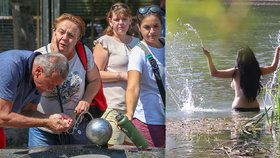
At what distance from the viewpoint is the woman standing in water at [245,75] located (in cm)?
418

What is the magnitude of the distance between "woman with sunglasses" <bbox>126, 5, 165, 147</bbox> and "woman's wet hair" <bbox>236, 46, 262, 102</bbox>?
1.59 feet

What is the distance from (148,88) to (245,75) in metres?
0.62

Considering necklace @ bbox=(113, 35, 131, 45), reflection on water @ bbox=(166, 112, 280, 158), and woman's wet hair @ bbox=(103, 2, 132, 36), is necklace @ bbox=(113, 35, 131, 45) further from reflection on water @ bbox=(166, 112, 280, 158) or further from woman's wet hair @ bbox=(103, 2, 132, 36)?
reflection on water @ bbox=(166, 112, 280, 158)

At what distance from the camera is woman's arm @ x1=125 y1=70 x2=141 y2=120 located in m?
4.02

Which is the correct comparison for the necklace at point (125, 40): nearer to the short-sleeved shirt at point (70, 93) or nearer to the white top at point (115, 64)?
the white top at point (115, 64)

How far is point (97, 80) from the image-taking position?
4066 millimetres

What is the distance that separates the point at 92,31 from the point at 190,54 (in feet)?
2.71

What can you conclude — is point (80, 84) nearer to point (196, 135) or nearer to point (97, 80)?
point (97, 80)

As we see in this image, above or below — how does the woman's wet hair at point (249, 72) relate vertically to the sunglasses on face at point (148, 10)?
below

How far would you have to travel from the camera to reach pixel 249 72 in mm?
4227

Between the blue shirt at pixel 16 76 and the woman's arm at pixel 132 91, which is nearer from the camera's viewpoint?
the blue shirt at pixel 16 76

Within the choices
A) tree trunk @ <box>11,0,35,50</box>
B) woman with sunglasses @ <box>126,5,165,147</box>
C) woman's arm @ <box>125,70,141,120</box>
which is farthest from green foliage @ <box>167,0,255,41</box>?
tree trunk @ <box>11,0,35,50</box>

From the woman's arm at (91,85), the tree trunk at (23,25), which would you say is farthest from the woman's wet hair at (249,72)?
the tree trunk at (23,25)

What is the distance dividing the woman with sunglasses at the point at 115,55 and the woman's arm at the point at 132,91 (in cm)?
13
